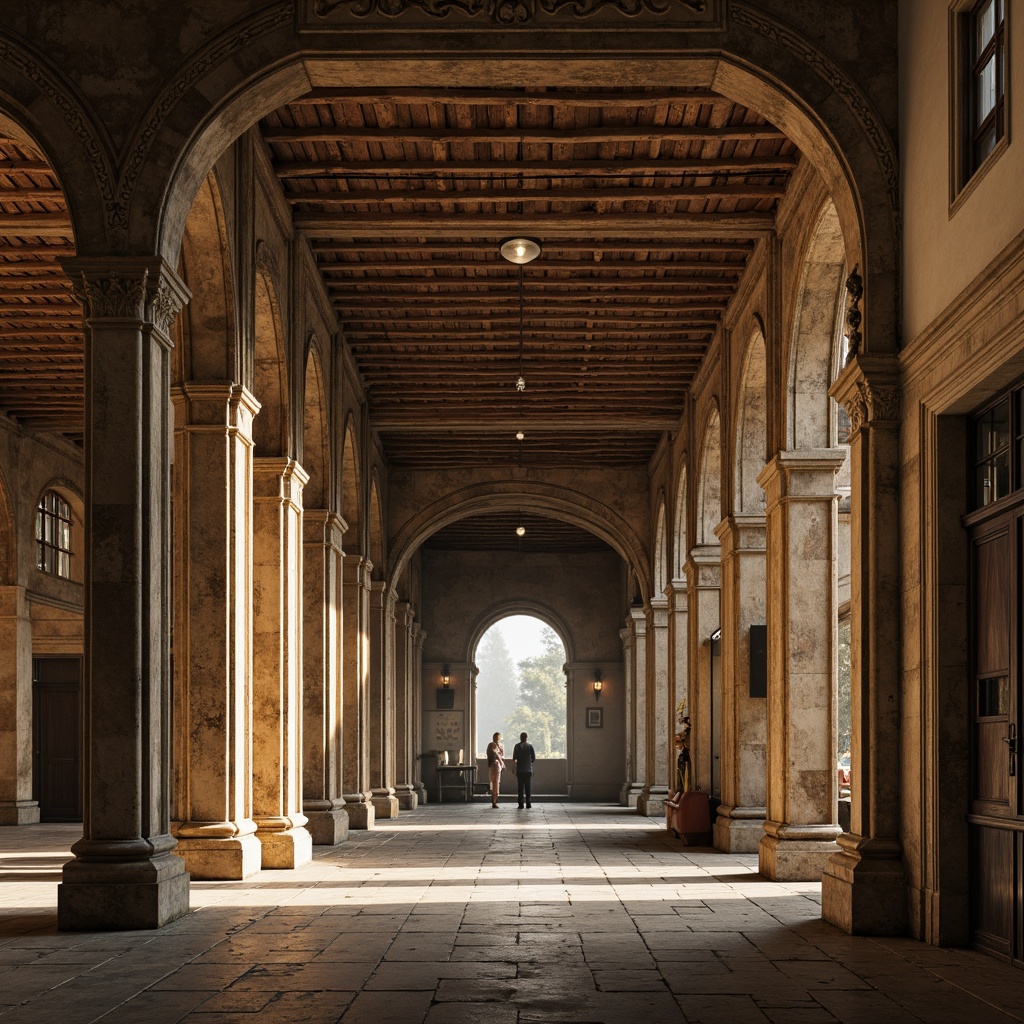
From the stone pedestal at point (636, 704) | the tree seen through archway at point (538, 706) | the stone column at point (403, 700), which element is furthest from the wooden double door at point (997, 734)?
the tree seen through archway at point (538, 706)

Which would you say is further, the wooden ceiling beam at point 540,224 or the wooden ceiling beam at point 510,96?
the wooden ceiling beam at point 540,224

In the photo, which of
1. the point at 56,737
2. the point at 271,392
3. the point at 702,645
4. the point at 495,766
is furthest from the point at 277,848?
the point at 495,766

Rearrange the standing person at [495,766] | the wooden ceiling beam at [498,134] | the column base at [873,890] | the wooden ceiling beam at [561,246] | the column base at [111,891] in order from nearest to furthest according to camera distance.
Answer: the column base at [111,891], the column base at [873,890], the wooden ceiling beam at [498,134], the wooden ceiling beam at [561,246], the standing person at [495,766]

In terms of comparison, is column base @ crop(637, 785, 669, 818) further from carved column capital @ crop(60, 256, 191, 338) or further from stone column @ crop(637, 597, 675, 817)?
carved column capital @ crop(60, 256, 191, 338)

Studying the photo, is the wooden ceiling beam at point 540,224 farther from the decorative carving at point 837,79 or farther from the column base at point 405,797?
the column base at point 405,797

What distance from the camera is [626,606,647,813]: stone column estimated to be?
26625mm

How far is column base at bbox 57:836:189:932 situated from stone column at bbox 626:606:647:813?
18.5m

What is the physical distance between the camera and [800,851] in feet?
39.9

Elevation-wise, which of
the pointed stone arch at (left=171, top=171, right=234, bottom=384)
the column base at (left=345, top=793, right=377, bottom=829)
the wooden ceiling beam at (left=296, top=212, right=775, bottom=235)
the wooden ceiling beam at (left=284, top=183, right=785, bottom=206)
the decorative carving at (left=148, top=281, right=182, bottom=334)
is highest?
the wooden ceiling beam at (left=284, top=183, right=785, bottom=206)

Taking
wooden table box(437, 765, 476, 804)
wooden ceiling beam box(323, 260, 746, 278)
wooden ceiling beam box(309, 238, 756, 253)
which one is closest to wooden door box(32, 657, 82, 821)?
wooden table box(437, 765, 476, 804)

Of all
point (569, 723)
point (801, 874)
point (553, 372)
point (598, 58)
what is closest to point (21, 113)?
point (598, 58)

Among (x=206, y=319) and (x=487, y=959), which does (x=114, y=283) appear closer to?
(x=206, y=319)

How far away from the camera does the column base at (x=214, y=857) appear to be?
11.0m

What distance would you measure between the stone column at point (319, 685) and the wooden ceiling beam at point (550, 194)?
427 centimetres
